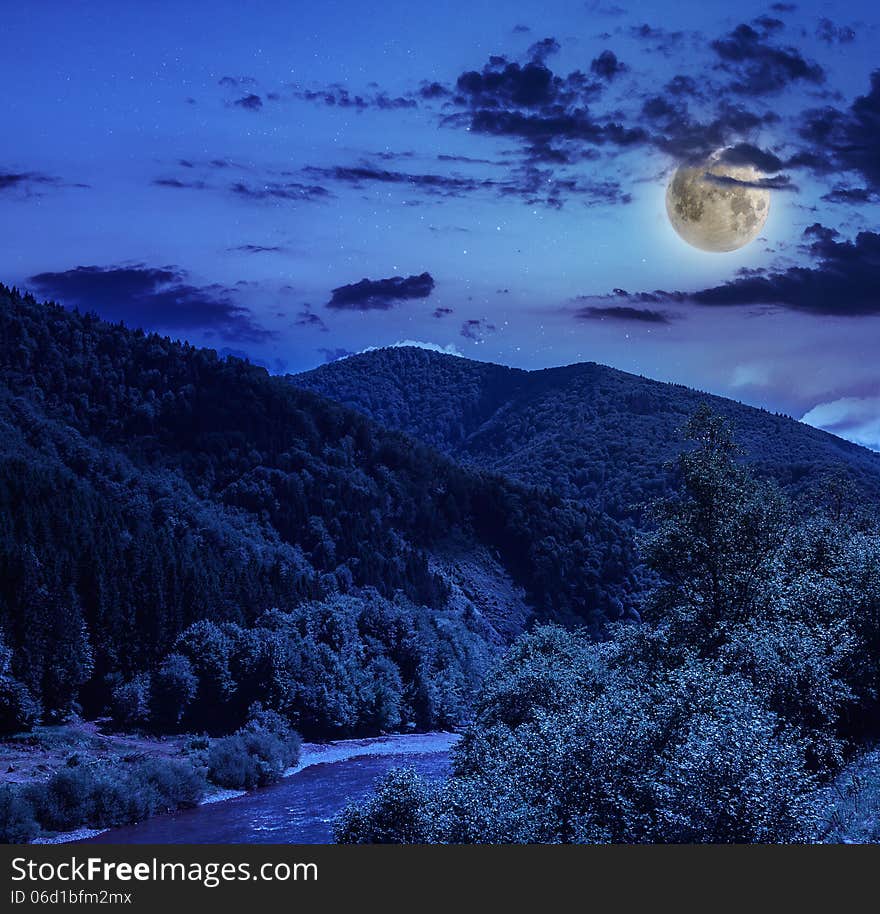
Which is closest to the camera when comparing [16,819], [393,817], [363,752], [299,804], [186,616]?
[393,817]

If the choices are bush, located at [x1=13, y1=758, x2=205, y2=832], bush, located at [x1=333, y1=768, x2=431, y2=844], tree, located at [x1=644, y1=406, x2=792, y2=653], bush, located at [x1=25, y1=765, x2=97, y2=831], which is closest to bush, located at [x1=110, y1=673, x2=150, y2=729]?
bush, located at [x1=13, y1=758, x2=205, y2=832]

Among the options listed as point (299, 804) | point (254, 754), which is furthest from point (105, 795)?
point (254, 754)

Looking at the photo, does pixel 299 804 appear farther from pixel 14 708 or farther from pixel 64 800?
pixel 14 708

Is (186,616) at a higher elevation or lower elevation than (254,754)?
higher

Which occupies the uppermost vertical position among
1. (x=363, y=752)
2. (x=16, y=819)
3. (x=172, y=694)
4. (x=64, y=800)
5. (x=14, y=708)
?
(x=14, y=708)

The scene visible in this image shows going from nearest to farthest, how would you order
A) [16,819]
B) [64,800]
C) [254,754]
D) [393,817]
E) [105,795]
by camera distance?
[393,817]
[16,819]
[64,800]
[105,795]
[254,754]

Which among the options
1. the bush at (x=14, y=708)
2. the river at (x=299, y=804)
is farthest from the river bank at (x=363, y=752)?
the bush at (x=14, y=708)

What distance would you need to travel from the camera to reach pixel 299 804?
70375mm

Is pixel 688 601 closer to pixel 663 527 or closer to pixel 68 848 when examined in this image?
pixel 663 527

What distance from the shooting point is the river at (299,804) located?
59.6 metres

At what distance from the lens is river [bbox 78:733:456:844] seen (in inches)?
2345

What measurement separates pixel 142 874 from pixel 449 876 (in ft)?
28.9

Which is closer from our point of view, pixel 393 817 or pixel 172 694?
pixel 393 817

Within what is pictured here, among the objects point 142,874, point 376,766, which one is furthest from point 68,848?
point 376,766
